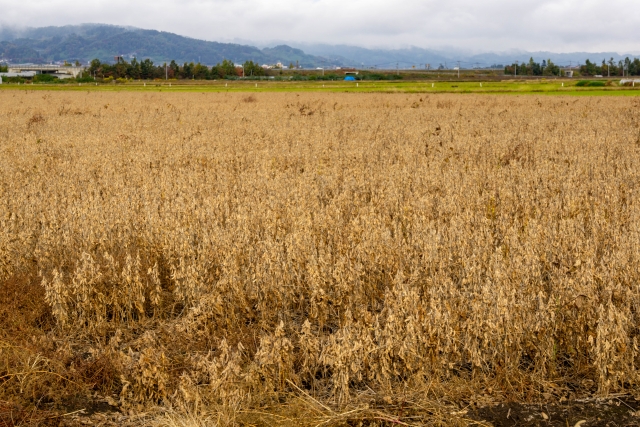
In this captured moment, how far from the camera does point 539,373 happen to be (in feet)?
15.1

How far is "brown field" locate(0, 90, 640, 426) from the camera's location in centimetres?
437

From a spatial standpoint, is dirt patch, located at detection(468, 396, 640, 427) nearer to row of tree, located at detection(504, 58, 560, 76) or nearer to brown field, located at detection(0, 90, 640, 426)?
brown field, located at detection(0, 90, 640, 426)

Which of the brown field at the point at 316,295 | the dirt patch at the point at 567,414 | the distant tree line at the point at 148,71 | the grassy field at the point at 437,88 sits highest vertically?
the distant tree line at the point at 148,71

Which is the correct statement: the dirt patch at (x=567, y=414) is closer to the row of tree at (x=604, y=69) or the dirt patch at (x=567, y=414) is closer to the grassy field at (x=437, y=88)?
the grassy field at (x=437, y=88)

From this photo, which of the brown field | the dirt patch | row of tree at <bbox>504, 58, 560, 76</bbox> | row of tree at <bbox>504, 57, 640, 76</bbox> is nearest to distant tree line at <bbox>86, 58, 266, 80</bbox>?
row of tree at <bbox>504, 58, 560, 76</bbox>

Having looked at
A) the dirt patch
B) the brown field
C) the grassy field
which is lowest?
the dirt patch

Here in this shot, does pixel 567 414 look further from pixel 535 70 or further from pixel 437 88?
pixel 535 70

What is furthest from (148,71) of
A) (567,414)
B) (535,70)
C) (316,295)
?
(567,414)

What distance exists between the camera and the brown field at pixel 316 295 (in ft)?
14.3

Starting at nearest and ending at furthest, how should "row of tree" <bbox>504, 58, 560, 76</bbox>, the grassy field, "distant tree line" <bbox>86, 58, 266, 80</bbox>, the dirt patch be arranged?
the dirt patch → the grassy field → "distant tree line" <bbox>86, 58, 266, 80</bbox> → "row of tree" <bbox>504, 58, 560, 76</bbox>

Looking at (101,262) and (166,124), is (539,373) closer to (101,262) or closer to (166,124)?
(101,262)

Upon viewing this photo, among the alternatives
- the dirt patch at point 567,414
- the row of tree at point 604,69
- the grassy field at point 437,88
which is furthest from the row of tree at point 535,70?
the dirt patch at point 567,414

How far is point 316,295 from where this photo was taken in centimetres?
558

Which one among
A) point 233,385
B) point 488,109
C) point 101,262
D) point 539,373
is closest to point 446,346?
point 539,373
